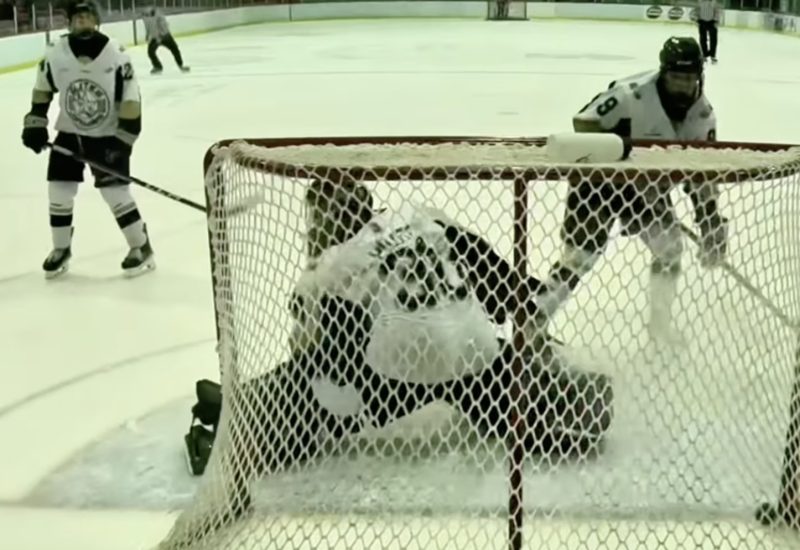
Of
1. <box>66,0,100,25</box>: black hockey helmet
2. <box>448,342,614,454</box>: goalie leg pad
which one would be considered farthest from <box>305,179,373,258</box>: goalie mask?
<box>66,0,100,25</box>: black hockey helmet

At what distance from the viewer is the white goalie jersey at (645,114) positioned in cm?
243

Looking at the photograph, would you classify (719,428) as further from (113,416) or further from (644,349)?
(113,416)

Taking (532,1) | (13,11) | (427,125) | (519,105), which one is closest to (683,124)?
(427,125)

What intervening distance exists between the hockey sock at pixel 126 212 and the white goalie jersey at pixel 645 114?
1.52 m

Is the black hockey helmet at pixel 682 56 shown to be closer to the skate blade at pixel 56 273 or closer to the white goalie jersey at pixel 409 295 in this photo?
the white goalie jersey at pixel 409 295

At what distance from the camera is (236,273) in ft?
5.75

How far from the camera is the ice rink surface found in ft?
6.28

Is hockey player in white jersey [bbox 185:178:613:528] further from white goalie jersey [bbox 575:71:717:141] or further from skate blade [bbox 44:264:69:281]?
skate blade [bbox 44:264:69:281]

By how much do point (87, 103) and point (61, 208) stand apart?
1.20ft

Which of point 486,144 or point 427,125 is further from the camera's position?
A: point 427,125

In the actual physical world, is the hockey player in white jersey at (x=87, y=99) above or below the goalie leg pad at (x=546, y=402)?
above

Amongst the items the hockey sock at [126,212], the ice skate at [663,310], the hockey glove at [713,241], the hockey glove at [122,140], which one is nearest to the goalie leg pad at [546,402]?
the ice skate at [663,310]

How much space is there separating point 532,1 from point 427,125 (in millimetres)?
12303

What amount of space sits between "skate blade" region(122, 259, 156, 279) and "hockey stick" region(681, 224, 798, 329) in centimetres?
208
